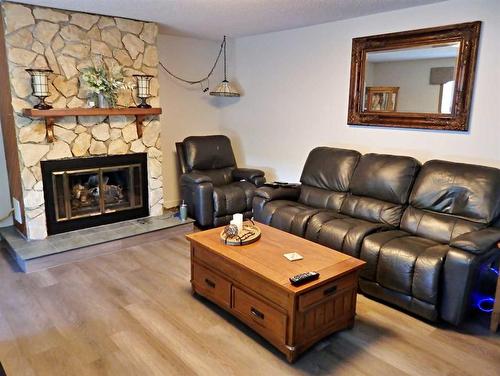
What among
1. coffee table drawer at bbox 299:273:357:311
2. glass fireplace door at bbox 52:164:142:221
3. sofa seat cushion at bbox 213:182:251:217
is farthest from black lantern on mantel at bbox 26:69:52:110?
coffee table drawer at bbox 299:273:357:311

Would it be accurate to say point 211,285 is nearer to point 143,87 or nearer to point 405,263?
point 405,263

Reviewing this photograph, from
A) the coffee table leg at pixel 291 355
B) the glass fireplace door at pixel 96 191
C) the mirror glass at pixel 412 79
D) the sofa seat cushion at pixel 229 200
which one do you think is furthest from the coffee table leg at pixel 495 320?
the glass fireplace door at pixel 96 191

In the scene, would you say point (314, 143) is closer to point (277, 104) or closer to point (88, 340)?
point (277, 104)

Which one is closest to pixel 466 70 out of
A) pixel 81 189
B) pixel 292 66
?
pixel 292 66

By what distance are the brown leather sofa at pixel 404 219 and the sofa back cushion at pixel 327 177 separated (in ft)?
0.03

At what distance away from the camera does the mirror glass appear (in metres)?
3.38

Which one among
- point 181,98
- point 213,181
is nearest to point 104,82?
point 181,98

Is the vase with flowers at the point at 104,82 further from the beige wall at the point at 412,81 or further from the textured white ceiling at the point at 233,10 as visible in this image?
the beige wall at the point at 412,81

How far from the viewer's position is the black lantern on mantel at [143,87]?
408cm

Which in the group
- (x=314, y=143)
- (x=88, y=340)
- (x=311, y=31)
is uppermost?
(x=311, y=31)

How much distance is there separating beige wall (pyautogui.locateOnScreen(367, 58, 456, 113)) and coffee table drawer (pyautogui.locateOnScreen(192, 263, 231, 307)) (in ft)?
7.82

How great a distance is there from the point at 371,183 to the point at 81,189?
2.92 metres

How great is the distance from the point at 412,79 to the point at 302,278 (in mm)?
2389

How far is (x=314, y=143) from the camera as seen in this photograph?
456 cm
